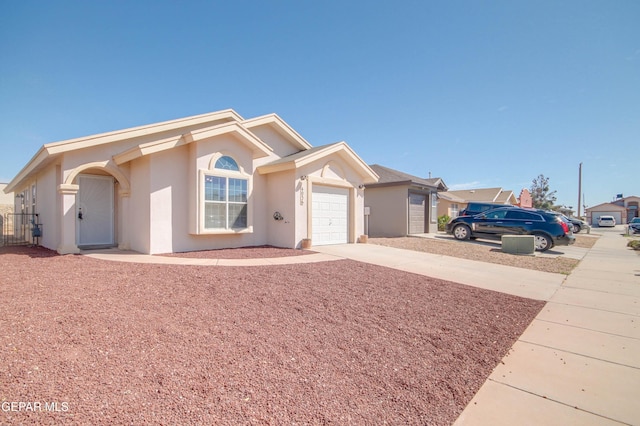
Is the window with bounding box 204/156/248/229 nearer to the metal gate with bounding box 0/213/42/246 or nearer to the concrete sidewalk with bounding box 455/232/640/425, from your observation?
the metal gate with bounding box 0/213/42/246

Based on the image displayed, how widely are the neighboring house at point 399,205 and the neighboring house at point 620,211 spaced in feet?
203

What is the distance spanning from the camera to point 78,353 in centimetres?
316

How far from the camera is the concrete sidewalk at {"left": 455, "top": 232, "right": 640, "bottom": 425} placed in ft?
8.73

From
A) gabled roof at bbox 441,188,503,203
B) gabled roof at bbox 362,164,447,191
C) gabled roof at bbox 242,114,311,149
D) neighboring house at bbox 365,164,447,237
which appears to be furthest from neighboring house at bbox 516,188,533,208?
gabled roof at bbox 242,114,311,149

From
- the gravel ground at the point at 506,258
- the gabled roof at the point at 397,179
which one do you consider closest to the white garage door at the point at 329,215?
the gravel ground at the point at 506,258

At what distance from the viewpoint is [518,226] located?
1381 cm

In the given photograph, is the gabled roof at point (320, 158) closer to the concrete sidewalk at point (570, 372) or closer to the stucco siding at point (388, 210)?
the stucco siding at point (388, 210)

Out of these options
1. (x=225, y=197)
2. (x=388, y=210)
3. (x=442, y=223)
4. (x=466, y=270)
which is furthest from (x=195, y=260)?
(x=442, y=223)

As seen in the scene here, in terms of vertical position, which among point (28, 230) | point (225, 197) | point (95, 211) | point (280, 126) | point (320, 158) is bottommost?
point (28, 230)

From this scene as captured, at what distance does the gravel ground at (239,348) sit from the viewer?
8.29 ft

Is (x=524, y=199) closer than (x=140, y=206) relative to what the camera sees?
No

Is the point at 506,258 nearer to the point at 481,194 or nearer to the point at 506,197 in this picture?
the point at 481,194

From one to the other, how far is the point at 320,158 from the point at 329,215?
7.75 ft

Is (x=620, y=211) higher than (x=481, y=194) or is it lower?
lower
